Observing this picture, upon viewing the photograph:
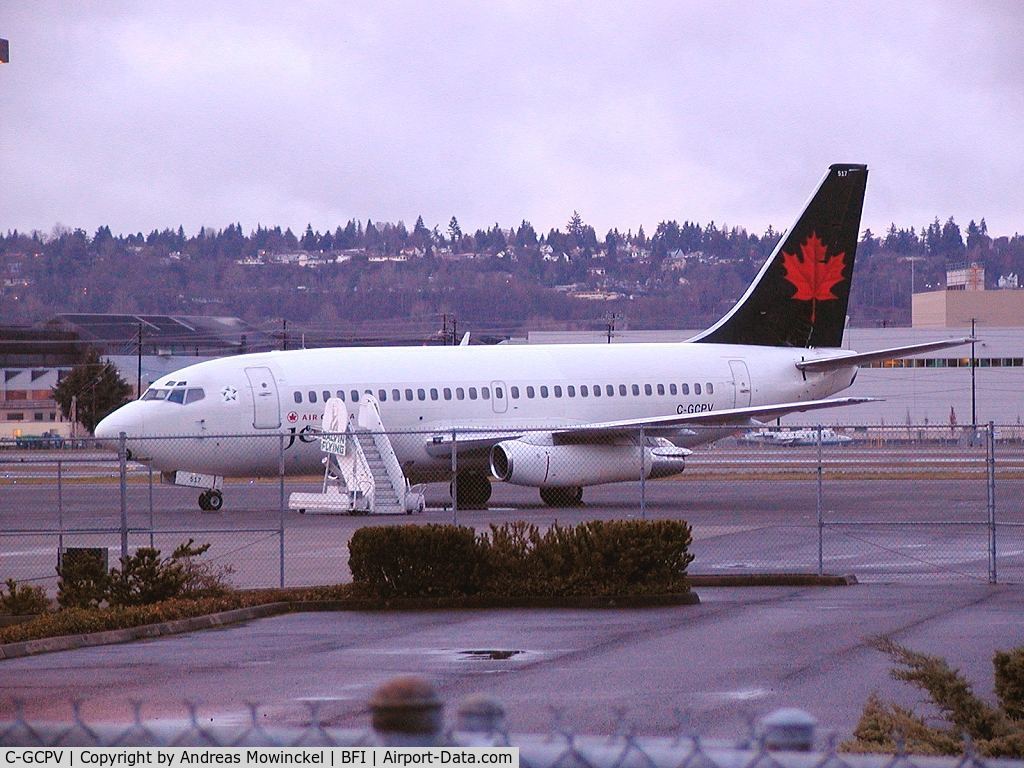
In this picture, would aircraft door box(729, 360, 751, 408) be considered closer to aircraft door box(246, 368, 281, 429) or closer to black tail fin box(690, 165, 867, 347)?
black tail fin box(690, 165, 867, 347)

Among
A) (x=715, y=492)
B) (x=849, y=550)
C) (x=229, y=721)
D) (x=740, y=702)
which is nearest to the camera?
(x=229, y=721)

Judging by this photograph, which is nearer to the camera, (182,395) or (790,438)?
(182,395)

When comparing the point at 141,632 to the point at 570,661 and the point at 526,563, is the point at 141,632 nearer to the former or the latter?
the point at 570,661

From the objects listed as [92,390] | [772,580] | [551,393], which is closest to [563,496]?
[551,393]

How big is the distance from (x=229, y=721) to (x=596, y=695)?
8.95 feet

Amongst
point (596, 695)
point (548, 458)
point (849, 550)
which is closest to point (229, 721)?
point (596, 695)

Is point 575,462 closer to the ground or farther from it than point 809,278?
closer to the ground

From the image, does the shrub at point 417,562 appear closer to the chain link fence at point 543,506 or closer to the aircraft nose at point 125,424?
the chain link fence at point 543,506

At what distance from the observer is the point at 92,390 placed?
87.9 metres

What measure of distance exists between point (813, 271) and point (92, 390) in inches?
2251

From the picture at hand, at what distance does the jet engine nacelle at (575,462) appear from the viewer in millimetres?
31453

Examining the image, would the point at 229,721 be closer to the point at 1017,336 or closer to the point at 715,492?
the point at 715,492

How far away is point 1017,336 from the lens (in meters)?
106

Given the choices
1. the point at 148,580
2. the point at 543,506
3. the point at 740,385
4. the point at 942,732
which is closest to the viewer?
the point at 942,732
